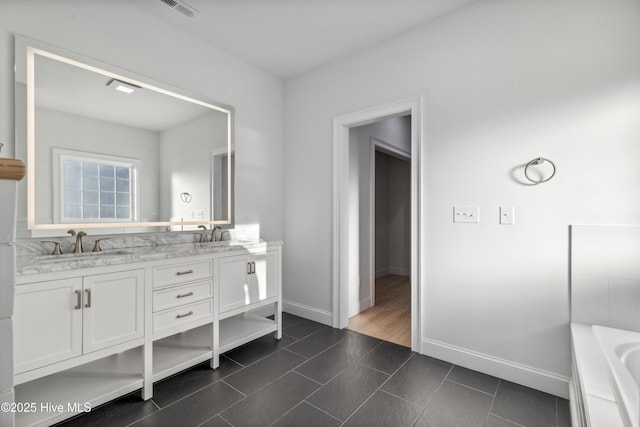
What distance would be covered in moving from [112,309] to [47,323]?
27 cm

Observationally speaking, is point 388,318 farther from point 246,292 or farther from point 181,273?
point 181,273

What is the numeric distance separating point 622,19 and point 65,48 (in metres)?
3.36

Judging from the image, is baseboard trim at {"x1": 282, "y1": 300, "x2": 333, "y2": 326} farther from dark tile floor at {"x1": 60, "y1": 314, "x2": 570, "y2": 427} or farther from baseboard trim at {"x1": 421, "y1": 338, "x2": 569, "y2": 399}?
baseboard trim at {"x1": 421, "y1": 338, "x2": 569, "y2": 399}

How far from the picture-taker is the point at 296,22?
234 cm

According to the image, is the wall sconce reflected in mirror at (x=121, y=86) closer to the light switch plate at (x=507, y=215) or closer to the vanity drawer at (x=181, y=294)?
the vanity drawer at (x=181, y=294)

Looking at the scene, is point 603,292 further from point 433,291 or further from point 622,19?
point 622,19

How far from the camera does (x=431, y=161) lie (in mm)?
2277

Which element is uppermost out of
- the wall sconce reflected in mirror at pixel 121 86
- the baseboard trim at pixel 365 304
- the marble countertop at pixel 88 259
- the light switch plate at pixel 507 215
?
the wall sconce reflected in mirror at pixel 121 86

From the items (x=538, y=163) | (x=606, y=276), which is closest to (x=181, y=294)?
(x=538, y=163)

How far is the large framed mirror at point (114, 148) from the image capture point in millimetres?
1755

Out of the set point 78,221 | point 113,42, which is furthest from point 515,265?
point 113,42

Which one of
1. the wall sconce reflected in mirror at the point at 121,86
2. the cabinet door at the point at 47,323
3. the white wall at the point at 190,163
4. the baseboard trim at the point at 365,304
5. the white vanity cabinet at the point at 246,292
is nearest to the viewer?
→ the cabinet door at the point at 47,323

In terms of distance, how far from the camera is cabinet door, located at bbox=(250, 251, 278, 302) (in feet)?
7.88

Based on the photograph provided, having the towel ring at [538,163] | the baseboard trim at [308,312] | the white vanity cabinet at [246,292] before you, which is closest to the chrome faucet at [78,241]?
the white vanity cabinet at [246,292]
